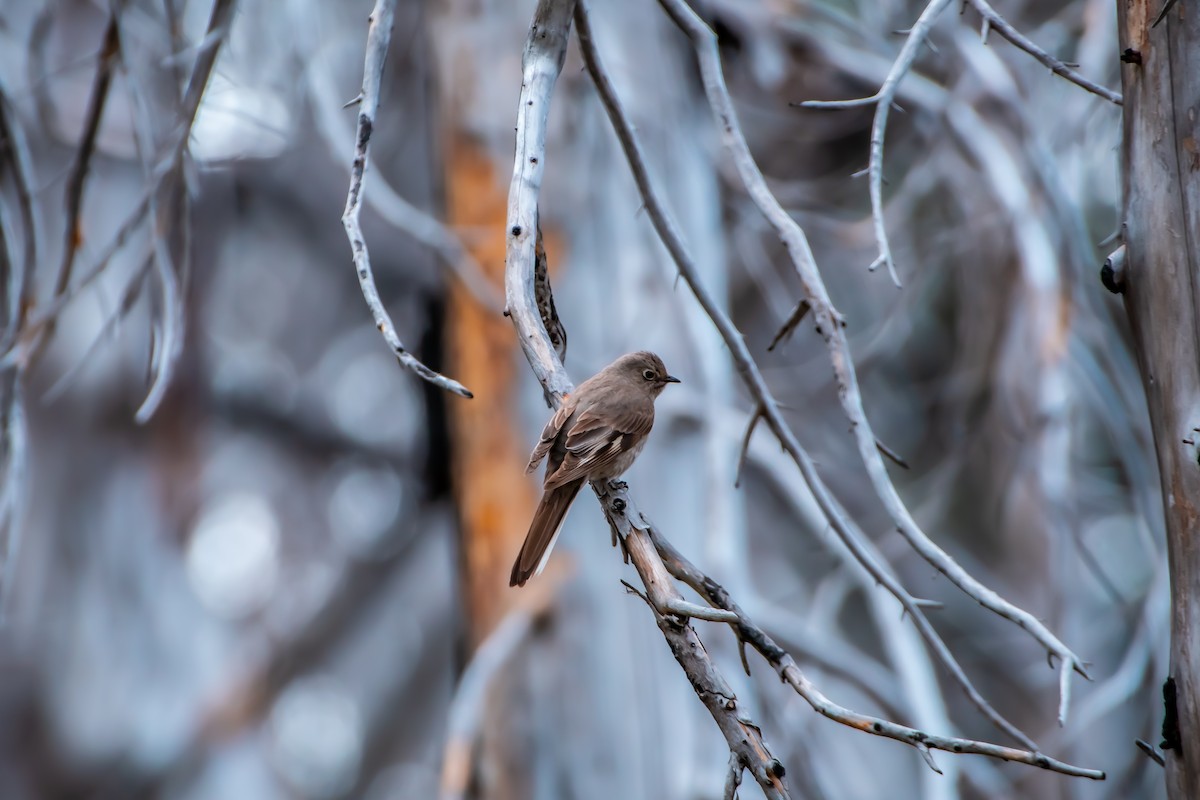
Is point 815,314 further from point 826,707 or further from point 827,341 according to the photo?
point 826,707

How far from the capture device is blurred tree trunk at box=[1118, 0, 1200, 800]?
192cm

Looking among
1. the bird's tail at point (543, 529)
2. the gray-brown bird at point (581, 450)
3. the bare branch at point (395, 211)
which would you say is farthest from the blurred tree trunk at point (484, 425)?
the bird's tail at point (543, 529)

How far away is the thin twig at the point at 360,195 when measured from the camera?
5.60ft

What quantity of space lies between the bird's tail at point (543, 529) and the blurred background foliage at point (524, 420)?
2.20ft

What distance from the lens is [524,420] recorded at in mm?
4855

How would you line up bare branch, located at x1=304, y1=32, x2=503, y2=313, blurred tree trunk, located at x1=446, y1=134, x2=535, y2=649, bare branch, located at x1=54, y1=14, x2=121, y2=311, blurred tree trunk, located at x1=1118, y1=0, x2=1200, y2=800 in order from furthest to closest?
1. blurred tree trunk, located at x1=446, y1=134, x2=535, y2=649
2. bare branch, located at x1=304, y1=32, x2=503, y2=313
3. bare branch, located at x1=54, y1=14, x2=121, y2=311
4. blurred tree trunk, located at x1=1118, y1=0, x2=1200, y2=800

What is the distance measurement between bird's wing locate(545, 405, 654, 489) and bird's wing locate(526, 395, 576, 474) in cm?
5

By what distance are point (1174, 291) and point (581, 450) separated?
54.0 inches

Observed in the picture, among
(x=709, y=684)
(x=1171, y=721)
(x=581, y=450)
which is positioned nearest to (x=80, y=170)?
(x=581, y=450)

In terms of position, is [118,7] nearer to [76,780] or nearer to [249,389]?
[249,389]

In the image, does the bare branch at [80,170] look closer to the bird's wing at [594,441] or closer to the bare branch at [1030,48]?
the bird's wing at [594,441]

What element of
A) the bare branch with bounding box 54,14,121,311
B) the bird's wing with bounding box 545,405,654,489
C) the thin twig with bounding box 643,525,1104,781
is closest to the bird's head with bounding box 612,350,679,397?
the bird's wing with bounding box 545,405,654,489

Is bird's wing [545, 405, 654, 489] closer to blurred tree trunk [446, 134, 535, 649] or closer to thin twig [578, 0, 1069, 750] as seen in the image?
thin twig [578, 0, 1069, 750]

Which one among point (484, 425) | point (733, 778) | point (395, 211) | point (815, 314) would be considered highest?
point (395, 211)
